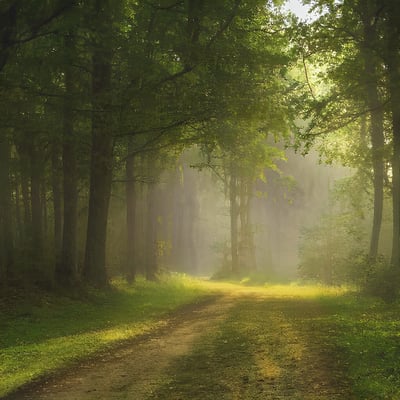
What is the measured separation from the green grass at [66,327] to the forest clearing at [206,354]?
0.03 metres

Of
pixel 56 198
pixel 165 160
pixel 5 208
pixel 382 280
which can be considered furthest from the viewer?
pixel 165 160

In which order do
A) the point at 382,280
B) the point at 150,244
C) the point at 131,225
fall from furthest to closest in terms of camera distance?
the point at 150,244 < the point at 131,225 < the point at 382,280

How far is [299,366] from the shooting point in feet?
28.5

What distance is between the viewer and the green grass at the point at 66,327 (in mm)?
9547

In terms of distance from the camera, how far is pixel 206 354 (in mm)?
10039

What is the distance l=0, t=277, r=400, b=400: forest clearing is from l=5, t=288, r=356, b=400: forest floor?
0.02 m

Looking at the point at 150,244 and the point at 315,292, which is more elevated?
the point at 150,244

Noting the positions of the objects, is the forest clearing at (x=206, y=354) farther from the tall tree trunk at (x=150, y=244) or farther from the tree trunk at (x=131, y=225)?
A: the tall tree trunk at (x=150, y=244)

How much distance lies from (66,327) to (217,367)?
5830mm

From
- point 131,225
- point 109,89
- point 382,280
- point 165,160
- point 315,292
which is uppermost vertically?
point 109,89

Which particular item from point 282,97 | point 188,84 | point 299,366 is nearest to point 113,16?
point 188,84

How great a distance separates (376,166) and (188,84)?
33.1 ft

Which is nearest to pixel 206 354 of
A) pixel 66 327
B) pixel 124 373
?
pixel 124 373

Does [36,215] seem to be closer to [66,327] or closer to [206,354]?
[66,327]
